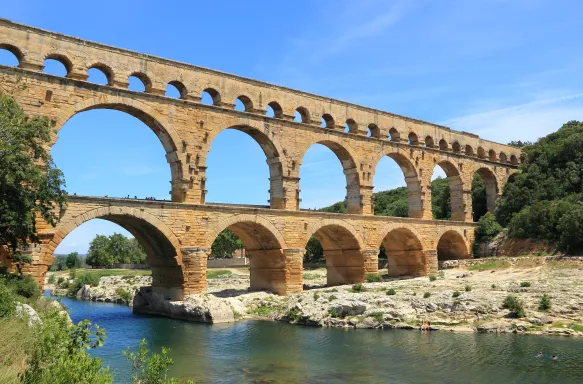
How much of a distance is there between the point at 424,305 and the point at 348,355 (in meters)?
6.82

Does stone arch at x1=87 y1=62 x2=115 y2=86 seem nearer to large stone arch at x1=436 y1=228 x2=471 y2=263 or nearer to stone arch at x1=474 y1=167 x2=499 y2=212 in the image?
large stone arch at x1=436 y1=228 x2=471 y2=263

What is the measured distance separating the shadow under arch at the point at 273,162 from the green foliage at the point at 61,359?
19923 millimetres

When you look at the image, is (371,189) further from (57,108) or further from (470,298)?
(57,108)

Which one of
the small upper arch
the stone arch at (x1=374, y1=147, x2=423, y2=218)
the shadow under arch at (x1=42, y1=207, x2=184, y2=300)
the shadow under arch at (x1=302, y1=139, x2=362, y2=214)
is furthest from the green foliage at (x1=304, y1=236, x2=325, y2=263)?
the small upper arch

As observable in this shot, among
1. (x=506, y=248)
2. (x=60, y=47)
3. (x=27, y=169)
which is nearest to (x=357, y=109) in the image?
(x=506, y=248)

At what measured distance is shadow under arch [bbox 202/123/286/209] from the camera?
28.2m

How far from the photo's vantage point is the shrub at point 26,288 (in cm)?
1614

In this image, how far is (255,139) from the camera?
28641 millimetres

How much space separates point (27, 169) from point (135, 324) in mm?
9286

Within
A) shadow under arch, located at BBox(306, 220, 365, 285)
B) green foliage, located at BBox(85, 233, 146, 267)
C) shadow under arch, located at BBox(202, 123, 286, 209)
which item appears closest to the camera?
shadow under arch, located at BBox(202, 123, 286, 209)

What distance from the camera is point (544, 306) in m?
19.5

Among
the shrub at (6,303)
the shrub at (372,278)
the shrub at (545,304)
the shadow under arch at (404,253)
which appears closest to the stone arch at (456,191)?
the shadow under arch at (404,253)

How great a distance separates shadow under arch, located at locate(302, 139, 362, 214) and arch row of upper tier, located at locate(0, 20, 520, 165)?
1389mm

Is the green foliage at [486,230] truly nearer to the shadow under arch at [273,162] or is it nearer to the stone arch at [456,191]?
the stone arch at [456,191]
